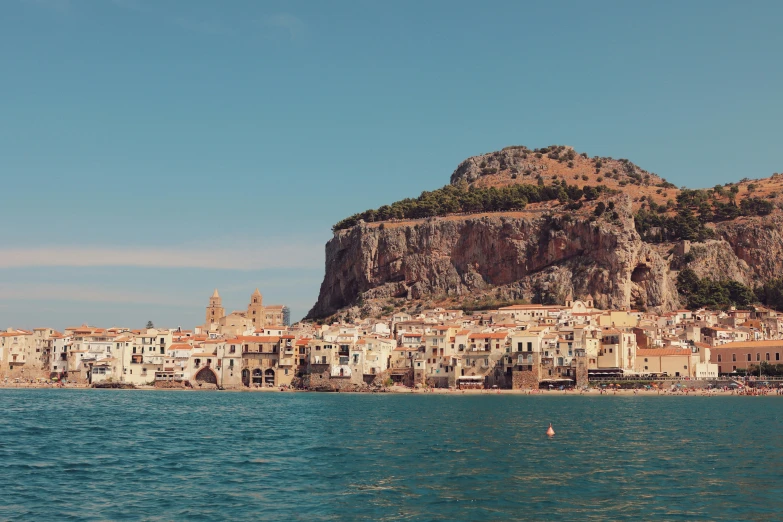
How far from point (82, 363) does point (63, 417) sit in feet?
174

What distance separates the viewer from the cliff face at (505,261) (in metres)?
135

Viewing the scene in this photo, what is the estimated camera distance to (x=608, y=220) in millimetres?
138250

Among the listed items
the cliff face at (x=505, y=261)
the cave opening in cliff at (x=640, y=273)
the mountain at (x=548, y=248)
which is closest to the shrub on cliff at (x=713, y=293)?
the mountain at (x=548, y=248)

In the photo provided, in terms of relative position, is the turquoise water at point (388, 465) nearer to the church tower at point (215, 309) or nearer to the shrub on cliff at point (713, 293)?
the shrub on cliff at point (713, 293)

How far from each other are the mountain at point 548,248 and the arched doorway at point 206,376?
154ft

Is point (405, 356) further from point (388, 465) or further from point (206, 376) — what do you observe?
point (388, 465)

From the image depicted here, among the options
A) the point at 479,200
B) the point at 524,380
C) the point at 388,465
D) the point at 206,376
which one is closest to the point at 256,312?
the point at 479,200

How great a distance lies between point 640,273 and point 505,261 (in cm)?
2199

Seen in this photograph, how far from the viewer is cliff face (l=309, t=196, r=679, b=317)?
134625 mm

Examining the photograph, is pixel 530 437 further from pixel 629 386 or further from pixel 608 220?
pixel 608 220


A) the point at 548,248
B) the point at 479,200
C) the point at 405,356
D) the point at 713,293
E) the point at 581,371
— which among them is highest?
the point at 479,200

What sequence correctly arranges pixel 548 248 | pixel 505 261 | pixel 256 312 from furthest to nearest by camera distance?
pixel 256 312, pixel 505 261, pixel 548 248

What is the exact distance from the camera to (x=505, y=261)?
146 m

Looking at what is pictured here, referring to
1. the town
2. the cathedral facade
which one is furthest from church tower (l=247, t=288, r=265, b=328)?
the town
